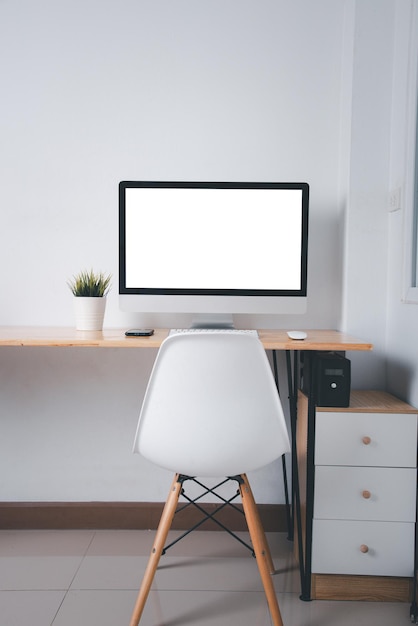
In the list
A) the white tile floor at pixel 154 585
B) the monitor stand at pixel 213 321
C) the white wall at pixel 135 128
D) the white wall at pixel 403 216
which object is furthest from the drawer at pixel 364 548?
the monitor stand at pixel 213 321

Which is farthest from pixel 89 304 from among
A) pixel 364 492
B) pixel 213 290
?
pixel 364 492

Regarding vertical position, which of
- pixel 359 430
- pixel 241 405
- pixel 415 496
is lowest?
pixel 415 496

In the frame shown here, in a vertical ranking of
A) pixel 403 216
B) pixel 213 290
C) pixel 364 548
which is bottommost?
pixel 364 548

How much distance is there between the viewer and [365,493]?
1.70m

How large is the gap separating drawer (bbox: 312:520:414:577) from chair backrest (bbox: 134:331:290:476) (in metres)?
0.44

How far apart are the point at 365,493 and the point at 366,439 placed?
6.4 inches

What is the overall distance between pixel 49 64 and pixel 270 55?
0.85 metres

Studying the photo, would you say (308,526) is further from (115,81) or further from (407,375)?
(115,81)

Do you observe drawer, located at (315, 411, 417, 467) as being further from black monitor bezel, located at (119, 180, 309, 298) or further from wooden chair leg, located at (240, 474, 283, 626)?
black monitor bezel, located at (119, 180, 309, 298)

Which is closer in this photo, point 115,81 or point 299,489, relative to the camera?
point 299,489

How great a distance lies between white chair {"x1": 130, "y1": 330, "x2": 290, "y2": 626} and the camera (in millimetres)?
1371

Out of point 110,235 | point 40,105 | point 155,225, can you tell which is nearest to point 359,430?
point 155,225

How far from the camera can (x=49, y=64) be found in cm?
217

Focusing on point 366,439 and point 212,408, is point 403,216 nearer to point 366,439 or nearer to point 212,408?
point 366,439
